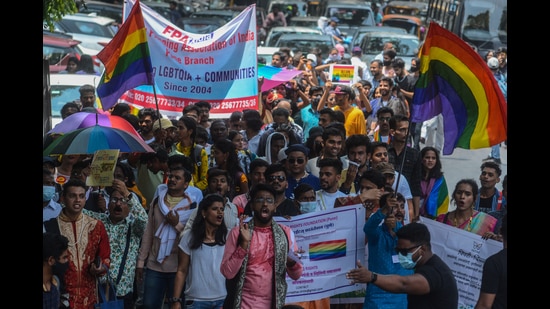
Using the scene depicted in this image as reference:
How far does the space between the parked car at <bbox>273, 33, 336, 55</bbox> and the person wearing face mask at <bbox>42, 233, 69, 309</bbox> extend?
18.7m

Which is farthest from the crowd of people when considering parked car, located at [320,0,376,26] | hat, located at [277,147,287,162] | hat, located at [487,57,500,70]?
parked car, located at [320,0,376,26]

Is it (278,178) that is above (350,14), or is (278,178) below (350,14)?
above

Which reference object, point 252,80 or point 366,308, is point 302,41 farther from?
point 366,308

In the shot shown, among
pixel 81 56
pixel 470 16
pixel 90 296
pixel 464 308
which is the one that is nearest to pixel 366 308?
pixel 464 308

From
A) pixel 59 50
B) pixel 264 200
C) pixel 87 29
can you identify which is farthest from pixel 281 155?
pixel 87 29

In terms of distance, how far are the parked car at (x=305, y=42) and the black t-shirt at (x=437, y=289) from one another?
19173mm

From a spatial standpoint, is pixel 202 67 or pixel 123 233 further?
pixel 202 67

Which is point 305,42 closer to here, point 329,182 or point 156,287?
point 329,182

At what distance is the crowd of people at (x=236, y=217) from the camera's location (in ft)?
26.1

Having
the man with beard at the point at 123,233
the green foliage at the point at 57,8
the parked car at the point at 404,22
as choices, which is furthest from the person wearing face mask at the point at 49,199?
the parked car at the point at 404,22

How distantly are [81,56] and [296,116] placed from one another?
265 inches

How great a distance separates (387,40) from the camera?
27.2m

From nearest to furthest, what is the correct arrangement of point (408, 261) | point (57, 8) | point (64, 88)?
point (408, 261), point (57, 8), point (64, 88)

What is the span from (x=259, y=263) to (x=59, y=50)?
1490 cm
